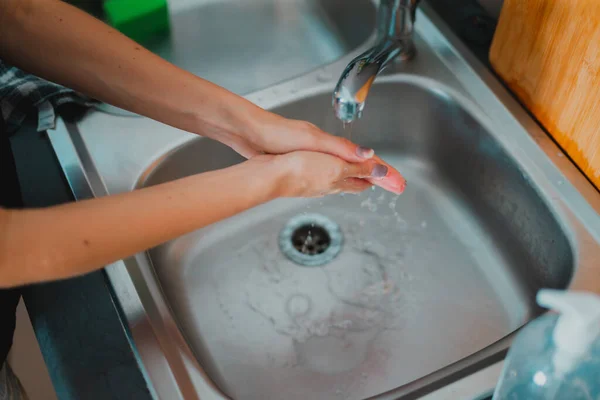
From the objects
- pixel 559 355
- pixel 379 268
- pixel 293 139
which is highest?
pixel 293 139

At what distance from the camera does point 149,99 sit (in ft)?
2.03

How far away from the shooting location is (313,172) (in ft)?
1.92

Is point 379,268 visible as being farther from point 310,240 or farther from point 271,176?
point 271,176

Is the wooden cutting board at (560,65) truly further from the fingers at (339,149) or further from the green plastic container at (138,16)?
the green plastic container at (138,16)

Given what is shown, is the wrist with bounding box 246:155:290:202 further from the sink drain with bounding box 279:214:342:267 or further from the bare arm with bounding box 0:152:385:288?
the sink drain with bounding box 279:214:342:267

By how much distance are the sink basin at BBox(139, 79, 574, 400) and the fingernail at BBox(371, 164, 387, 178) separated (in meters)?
0.18

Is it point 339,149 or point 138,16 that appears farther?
point 138,16

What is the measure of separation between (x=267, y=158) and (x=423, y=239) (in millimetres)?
328

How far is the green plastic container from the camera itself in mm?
975

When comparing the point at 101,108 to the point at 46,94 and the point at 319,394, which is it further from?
the point at 319,394

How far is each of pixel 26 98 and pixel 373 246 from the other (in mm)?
504

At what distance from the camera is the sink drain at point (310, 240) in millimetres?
803

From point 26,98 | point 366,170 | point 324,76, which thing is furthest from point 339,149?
point 26,98

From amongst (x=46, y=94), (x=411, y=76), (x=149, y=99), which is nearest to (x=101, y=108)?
(x=46, y=94)
